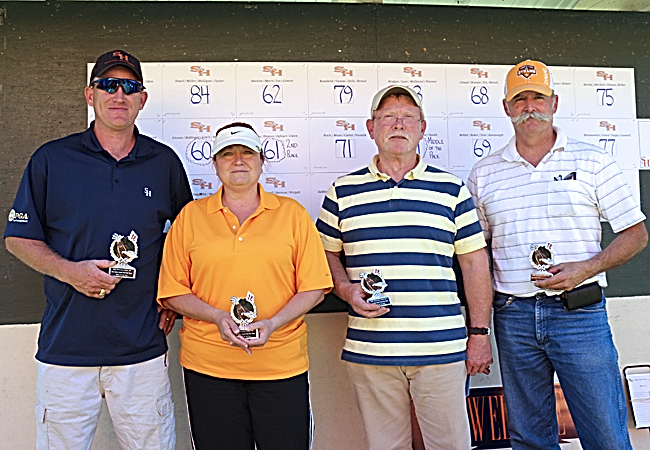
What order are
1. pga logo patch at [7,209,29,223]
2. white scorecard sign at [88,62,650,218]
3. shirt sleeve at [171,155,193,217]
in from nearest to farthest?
1. pga logo patch at [7,209,29,223]
2. shirt sleeve at [171,155,193,217]
3. white scorecard sign at [88,62,650,218]

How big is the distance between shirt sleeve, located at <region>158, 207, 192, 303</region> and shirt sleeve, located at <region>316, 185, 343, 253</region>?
710 mm

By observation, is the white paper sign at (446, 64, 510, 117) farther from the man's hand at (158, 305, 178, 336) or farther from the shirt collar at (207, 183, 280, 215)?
the man's hand at (158, 305, 178, 336)

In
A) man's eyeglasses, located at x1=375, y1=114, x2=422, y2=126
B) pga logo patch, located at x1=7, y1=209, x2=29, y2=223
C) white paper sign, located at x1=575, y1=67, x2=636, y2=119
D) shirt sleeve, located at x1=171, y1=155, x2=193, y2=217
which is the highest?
white paper sign, located at x1=575, y1=67, x2=636, y2=119

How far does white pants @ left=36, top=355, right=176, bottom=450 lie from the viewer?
2242 millimetres

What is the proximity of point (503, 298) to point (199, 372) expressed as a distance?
1.61m

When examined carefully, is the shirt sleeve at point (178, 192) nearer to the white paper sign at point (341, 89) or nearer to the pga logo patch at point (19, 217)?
the pga logo patch at point (19, 217)

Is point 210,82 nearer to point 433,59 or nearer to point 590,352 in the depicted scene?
point 433,59

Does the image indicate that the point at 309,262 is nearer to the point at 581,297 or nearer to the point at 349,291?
the point at 349,291

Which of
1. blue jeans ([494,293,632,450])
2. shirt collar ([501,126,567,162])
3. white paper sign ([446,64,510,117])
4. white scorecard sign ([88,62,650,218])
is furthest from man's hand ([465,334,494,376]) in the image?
white paper sign ([446,64,510,117])

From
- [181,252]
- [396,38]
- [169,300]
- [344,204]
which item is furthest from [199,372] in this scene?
[396,38]

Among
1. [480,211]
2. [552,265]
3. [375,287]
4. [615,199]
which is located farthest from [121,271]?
[615,199]

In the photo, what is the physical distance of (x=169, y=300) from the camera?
228 cm

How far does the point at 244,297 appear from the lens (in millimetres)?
2123

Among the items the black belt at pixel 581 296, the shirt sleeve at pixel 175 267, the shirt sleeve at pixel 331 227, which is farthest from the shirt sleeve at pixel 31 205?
the black belt at pixel 581 296
